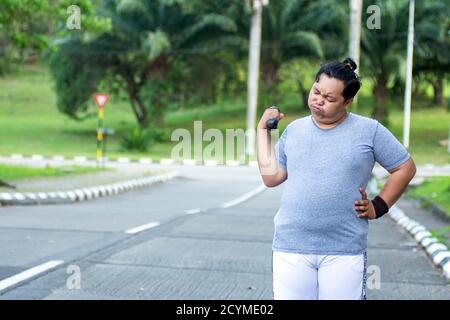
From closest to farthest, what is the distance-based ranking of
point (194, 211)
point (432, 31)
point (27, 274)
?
point (27, 274)
point (194, 211)
point (432, 31)

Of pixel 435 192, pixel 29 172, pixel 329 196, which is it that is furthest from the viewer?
pixel 29 172

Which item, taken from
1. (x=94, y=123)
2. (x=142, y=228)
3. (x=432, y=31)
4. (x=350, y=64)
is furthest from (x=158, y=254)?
(x=94, y=123)

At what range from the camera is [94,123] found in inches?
2152

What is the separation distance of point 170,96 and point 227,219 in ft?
109

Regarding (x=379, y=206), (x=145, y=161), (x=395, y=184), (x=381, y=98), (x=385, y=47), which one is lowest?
(x=145, y=161)

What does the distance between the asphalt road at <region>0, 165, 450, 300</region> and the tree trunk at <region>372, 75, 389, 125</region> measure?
2839cm

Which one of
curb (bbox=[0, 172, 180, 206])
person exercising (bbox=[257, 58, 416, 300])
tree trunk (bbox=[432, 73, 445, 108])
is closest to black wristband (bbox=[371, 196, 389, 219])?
person exercising (bbox=[257, 58, 416, 300])

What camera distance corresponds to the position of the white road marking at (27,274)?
7.50 meters

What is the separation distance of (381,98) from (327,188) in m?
41.5

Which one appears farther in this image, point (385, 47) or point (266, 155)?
point (385, 47)

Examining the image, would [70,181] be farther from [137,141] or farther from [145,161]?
[137,141]

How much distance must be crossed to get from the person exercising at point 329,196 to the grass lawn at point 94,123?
109 feet

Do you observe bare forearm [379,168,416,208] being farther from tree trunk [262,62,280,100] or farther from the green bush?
tree trunk [262,62,280,100]
